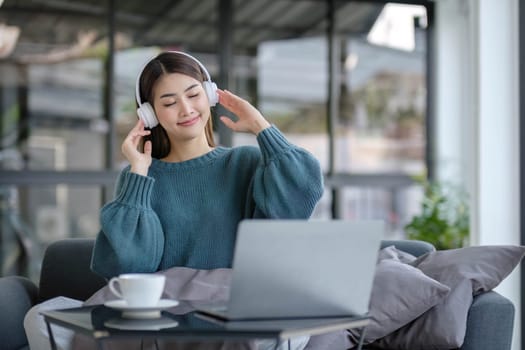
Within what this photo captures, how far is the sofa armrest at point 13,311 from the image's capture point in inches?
105

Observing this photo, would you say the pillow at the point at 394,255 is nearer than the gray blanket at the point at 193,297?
No

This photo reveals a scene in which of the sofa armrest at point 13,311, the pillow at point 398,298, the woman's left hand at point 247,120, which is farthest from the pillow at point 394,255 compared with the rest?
the sofa armrest at point 13,311

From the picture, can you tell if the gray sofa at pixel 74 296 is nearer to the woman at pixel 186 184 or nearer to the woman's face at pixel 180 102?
the woman at pixel 186 184

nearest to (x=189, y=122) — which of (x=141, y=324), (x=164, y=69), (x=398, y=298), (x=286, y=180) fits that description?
(x=164, y=69)

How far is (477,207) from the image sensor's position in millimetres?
4109

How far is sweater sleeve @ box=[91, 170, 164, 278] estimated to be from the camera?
2.38 metres

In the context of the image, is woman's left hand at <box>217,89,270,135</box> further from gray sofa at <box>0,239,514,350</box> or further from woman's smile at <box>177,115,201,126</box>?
gray sofa at <box>0,239,514,350</box>

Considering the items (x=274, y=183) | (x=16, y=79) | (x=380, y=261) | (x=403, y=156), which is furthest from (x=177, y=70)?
(x=403, y=156)

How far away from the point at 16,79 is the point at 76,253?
3327 mm

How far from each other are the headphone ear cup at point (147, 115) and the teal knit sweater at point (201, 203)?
15 cm

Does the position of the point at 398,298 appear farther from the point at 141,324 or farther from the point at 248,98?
the point at 248,98

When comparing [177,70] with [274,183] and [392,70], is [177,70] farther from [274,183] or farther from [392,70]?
[392,70]

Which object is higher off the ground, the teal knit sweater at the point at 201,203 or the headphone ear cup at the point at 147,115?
the headphone ear cup at the point at 147,115

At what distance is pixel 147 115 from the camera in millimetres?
2514
